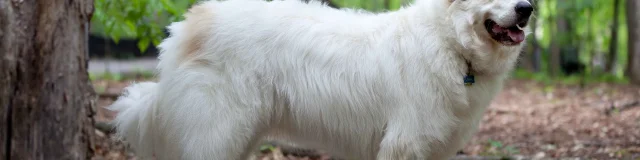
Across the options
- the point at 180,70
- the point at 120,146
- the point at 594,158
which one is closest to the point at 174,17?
→ the point at 180,70

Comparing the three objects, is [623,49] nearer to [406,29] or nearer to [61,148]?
[406,29]

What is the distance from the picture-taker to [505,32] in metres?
3.88

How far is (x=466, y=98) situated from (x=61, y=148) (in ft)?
7.08

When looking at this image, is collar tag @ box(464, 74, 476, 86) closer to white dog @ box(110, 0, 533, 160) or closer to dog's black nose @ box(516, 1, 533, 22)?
white dog @ box(110, 0, 533, 160)

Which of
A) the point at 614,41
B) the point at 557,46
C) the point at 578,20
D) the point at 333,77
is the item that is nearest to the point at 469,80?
the point at 333,77

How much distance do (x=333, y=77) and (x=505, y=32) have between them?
3.28ft

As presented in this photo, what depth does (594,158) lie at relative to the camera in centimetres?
588

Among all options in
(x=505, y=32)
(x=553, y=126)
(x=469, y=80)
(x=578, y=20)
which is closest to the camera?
(x=505, y=32)

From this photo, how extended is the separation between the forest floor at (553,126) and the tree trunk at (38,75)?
2607mm

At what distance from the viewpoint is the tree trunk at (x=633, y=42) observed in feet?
42.9

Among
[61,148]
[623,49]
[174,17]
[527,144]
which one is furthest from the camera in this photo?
[623,49]

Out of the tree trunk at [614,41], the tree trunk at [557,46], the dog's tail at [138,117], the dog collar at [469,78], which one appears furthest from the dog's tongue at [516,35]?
the tree trunk at [557,46]

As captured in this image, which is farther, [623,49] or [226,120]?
[623,49]

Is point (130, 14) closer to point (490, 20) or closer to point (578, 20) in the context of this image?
point (490, 20)
